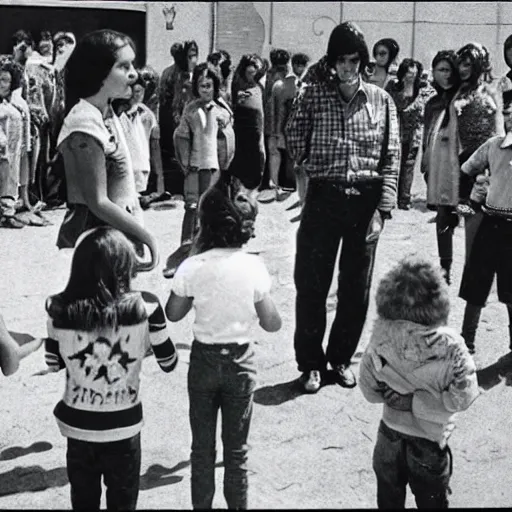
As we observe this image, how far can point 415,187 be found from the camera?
1180cm

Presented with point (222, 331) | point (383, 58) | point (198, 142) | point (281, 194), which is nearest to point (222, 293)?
point (222, 331)

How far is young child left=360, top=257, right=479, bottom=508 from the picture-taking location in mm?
3168

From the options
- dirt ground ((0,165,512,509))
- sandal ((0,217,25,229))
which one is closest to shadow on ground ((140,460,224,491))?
dirt ground ((0,165,512,509))

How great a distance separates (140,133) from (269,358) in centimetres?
298

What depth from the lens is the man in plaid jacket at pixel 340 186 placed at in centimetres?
468

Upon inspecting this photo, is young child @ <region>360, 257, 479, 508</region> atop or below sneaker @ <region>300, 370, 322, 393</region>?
atop

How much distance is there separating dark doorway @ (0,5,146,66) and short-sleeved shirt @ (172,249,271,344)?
1017 cm

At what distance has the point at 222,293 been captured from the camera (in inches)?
130

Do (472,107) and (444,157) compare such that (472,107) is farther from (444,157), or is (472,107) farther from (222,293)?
(222,293)

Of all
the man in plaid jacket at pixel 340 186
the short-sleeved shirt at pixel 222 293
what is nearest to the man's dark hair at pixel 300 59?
the man in plaid jacket at pixel 340 186

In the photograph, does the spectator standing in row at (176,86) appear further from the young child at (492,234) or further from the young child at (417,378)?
the young child at (417,378)

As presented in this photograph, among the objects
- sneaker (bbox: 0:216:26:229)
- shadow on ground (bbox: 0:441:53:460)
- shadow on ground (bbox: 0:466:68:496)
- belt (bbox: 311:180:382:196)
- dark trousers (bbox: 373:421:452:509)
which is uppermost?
belt (bbox: 311:180:382:196)

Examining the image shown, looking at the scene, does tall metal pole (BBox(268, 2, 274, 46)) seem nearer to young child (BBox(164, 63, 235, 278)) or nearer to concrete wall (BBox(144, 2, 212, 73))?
concrete wall (BBox(144, 2, 212, 73))

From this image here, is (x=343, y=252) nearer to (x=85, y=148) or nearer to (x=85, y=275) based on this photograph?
(x=85, y=148)
